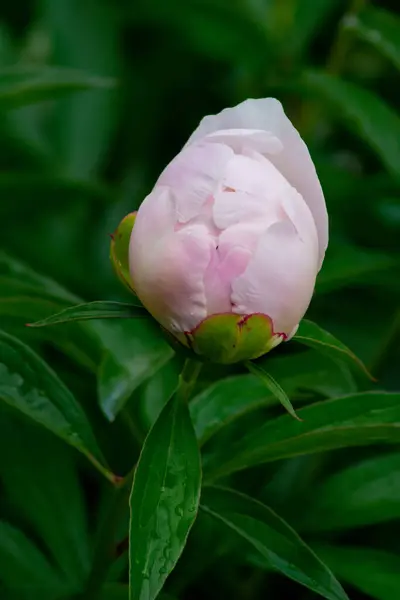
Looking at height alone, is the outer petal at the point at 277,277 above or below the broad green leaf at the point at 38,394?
above

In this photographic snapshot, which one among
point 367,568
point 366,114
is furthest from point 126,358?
point 366,114

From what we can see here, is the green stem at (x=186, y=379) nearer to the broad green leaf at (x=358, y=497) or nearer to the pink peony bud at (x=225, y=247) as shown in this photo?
A: the pink peony bud at (x=225, y=247)

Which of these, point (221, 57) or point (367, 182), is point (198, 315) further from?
point (221, 57)

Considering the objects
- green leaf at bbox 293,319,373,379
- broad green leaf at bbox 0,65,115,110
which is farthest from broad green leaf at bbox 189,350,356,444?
broad green leaf at bbox 0,65,115,110

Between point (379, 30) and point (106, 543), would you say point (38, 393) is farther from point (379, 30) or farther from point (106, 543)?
point (379, 30)

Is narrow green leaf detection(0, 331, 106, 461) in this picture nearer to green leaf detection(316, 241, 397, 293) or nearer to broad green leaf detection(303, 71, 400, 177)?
green leaf detection(316, 241, 397, 293)

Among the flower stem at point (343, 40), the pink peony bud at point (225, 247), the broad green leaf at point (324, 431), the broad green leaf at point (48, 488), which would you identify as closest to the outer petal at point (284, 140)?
the pink peony bud at point (225, 247)

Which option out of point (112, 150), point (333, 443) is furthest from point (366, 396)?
point (112, 150)
